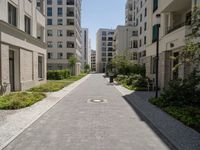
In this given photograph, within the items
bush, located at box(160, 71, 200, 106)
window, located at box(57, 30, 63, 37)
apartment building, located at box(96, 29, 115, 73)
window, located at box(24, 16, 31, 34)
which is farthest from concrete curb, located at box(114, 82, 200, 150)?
apartment building, located at box(96, 29, 115, 73)

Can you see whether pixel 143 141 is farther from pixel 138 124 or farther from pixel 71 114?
pixel 71 114

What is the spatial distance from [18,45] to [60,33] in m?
39.2

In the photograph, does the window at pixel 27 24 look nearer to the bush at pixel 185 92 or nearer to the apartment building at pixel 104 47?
the bush at pixel 185 92

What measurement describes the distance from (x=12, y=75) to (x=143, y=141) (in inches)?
534

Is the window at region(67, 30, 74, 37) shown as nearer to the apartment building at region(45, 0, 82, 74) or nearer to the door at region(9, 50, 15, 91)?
the apartment building at region(45, 0, 82, 74)

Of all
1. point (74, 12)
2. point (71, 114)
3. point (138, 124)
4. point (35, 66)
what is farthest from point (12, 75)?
point (74, 12)

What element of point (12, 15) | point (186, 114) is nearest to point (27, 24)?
point (12, 15)

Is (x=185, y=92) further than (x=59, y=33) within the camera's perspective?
No

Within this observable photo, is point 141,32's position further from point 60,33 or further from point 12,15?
point 12,15

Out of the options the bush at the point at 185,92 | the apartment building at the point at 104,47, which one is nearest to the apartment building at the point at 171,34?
the bush at the point at 185,92

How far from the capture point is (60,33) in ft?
178

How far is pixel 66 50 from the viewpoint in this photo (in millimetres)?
53875

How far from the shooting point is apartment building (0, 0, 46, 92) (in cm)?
1374

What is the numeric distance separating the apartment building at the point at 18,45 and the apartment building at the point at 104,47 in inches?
3426
